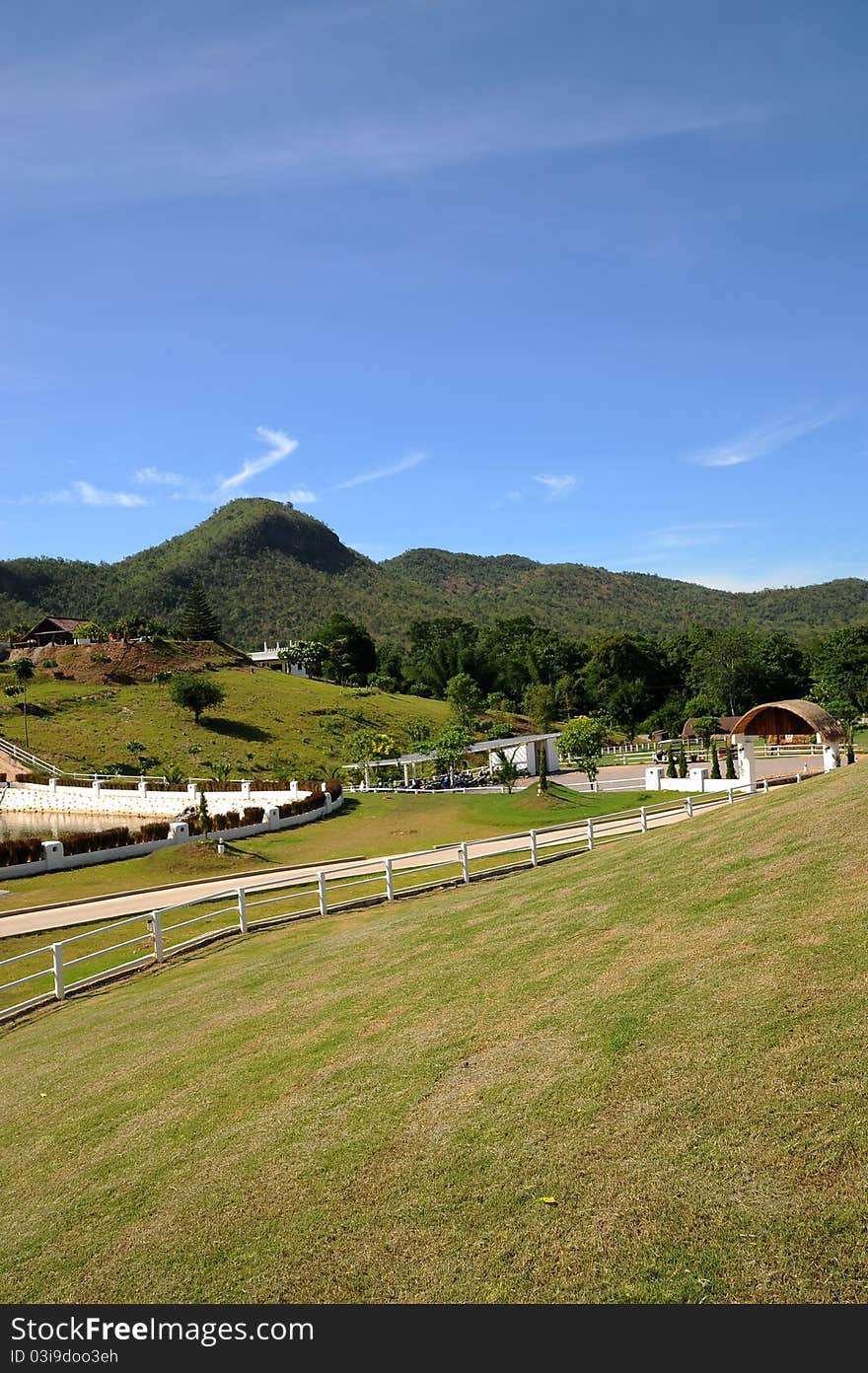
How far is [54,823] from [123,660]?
42890mm

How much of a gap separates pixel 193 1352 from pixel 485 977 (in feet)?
17.9

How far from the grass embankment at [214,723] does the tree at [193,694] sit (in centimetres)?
142

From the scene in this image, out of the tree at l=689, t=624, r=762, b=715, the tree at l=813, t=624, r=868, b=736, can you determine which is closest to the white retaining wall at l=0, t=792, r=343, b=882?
the tree at l=813, t=624, r=868, b=736

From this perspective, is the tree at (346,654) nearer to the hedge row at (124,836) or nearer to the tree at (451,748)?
the tree at (451,748)

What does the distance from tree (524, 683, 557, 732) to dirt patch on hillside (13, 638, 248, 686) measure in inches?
1307

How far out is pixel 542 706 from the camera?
94.4 metres

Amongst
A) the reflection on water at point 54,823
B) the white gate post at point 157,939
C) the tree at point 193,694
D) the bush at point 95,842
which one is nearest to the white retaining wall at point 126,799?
the reflection on water at point 54,823

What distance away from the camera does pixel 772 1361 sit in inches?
174

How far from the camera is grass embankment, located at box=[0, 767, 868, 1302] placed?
5.23m

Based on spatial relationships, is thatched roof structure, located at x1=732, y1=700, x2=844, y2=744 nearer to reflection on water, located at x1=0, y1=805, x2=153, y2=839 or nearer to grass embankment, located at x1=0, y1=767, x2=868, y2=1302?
reflection on water, located at x1=0, y1=805, x2=153, y2=839

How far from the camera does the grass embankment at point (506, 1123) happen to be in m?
5.23

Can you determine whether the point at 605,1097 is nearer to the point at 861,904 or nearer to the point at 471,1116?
the point at 471,1116

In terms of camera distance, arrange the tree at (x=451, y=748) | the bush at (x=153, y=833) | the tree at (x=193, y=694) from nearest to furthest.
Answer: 1. the bush at (x=153, y=833)
2. the tree at (x=451, y=748)
3. the tree at (x=193, y=694)

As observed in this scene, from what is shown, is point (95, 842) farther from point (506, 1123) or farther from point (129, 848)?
point (506, 1123)
